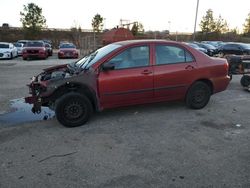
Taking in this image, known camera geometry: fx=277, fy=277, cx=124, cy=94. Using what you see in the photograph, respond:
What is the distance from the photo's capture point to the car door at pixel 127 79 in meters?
5.72

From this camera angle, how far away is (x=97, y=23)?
57.3 metres

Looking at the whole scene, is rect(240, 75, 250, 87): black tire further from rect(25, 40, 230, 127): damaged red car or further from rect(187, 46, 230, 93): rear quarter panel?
rect(25, 40, 230, 127): damaged red car

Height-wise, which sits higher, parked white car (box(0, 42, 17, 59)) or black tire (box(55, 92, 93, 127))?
parked white car (box(0, 42, 17, 59))

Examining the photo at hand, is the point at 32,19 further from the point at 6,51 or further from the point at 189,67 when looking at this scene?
the point at 189,67

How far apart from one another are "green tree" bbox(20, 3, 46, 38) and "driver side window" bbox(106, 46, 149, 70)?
4575 cm

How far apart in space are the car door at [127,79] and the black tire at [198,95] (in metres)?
1.08

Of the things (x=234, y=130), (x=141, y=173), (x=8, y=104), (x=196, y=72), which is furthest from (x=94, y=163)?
(x=8, y=104)

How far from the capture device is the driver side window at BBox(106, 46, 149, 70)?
19.2 ft

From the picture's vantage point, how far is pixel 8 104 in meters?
7.44

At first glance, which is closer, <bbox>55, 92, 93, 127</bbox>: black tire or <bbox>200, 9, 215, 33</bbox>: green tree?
<bbox>55, 92, 93, 127</bbox>: black tire

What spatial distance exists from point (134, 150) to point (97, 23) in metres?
55.3

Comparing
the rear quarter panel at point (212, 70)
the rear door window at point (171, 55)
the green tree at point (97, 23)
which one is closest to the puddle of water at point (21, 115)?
the rear door window at point (171, 55)

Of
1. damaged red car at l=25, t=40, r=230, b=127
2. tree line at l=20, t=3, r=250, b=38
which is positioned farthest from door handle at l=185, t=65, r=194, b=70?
tree line at l=20, t=3, r=250, b=38

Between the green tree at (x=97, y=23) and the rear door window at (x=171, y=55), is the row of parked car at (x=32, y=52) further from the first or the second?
the green tree at (x=97, y=23)
